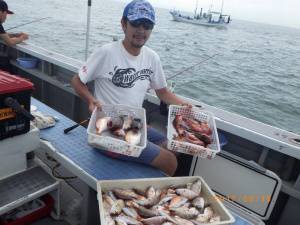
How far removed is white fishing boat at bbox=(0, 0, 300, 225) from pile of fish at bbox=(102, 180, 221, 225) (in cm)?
35

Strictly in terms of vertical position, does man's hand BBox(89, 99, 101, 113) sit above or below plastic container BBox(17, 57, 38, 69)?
above

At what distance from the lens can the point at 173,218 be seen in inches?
64.4

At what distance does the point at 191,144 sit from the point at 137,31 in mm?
1157

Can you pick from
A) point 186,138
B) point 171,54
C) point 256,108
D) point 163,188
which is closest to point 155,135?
point 186,138

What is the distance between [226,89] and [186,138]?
10230mm

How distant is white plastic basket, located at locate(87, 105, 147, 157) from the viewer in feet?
6.45

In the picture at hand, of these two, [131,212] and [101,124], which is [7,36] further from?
[131,212]

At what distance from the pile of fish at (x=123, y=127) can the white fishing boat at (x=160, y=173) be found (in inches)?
13.0

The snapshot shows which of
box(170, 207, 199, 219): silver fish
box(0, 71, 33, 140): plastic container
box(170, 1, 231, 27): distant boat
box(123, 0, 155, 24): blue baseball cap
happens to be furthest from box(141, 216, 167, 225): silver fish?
box(170, 1, 231, 27): distant boat

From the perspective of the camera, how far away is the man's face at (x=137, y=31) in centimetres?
250

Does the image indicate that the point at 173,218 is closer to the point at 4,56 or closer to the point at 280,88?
the point at 4,56

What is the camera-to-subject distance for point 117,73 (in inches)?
103

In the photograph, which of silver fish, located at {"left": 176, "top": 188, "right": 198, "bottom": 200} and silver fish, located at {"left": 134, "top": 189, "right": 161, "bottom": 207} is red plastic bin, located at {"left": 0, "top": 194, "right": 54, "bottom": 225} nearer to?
silver fish, located at {"left": 134, "top": 189, "right": 161, "bottom": 207}

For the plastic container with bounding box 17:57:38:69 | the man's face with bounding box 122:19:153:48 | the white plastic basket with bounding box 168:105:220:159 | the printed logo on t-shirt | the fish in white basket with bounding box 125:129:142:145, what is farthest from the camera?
the plastic container with bounding box 17:57:38:69
